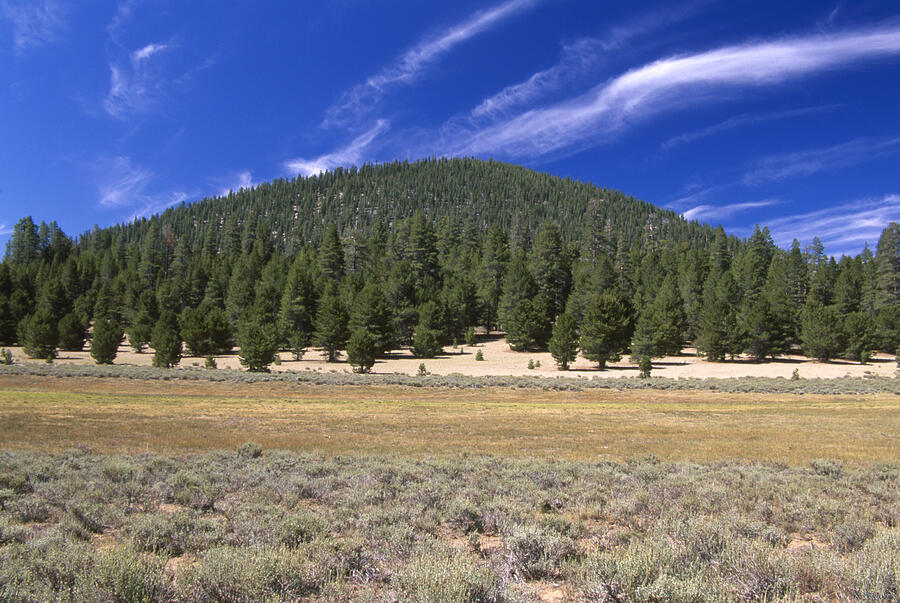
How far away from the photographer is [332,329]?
193 ft

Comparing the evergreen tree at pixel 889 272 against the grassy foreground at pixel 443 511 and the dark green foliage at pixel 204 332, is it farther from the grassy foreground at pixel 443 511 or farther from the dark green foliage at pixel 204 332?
the dark green foliage at pixel 204 332

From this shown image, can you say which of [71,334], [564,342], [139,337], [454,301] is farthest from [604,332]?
[71,334]

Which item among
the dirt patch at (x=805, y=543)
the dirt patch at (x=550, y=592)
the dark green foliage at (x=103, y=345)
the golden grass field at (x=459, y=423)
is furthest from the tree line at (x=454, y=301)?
the dirt patch at (x=550, y=592)

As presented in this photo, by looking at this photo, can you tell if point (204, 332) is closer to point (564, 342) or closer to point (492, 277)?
point (564, 342)

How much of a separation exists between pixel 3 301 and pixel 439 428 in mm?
79537

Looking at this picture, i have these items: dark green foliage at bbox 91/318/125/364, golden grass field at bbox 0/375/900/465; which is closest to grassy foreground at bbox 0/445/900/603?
golden grass field at bbox 0/375/900/465

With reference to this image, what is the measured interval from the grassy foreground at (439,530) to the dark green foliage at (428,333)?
4889cm

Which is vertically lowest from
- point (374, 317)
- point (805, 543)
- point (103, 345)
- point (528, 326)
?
point (805, 543)

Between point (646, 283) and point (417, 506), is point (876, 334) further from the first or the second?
point (417, 506)

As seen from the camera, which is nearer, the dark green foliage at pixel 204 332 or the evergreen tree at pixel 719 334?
the evergreen tree at pixel 719 334

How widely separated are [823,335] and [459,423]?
6187 centimetres

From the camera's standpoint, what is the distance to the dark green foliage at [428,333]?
198ft

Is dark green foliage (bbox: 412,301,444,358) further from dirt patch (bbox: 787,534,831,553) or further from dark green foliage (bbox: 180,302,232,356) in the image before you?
dirt patch (bbox: 787,534,831,553)

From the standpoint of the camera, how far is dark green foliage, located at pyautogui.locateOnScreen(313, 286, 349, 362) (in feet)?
193
